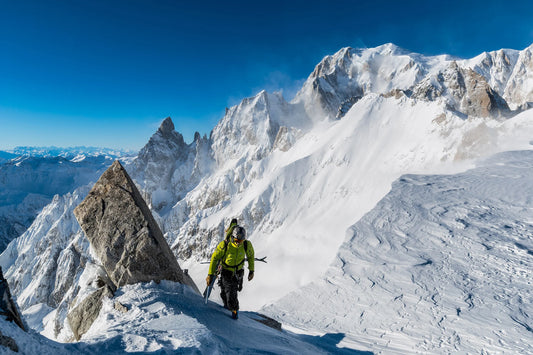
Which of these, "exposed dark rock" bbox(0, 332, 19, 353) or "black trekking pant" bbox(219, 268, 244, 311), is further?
"black trekking pant" bbox(219, 268, 244, 311)

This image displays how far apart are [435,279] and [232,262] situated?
10244 mm

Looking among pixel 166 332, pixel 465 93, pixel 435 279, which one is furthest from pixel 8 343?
pixel 465 93

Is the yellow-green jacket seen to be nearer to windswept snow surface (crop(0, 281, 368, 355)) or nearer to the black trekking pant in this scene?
the black trekking pant

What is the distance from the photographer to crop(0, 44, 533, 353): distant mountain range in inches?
457

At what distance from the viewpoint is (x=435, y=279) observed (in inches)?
523

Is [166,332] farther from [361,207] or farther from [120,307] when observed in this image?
[361,207]

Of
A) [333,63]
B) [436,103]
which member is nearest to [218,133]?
[333,63]

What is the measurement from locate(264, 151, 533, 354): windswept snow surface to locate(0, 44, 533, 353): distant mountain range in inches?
3.0

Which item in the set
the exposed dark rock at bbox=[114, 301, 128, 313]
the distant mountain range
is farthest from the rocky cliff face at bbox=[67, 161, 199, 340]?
the distant mountain range

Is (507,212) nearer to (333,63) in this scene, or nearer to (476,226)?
(476,226)

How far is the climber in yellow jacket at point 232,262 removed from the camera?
7.82 metres

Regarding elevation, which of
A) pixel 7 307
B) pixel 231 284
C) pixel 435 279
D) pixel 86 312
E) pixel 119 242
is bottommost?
pixel 86 312

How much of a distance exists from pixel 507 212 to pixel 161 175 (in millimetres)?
167233

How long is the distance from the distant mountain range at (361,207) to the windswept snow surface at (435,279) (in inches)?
3.0
